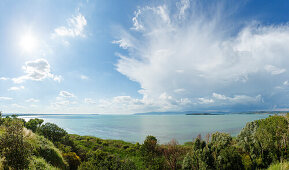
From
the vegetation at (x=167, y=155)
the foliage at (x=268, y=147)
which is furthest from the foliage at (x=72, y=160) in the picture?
the foliage at (x=268, y=147)

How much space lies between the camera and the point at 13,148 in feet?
20.0

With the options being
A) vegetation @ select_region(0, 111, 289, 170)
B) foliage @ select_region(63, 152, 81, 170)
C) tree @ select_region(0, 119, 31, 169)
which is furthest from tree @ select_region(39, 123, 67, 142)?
tree @ select_region(0, 119, 31, 169)

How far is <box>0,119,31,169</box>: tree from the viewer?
6.03m

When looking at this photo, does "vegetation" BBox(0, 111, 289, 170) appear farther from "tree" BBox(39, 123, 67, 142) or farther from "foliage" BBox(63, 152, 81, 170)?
"tree" BBox(39, 123, 67, 142)

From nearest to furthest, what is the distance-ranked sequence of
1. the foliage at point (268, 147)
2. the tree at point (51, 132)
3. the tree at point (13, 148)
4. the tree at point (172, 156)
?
the tree at point (13, 148), the foliage at point (268, 147), the tree at point (172, 156), the tree at point (51, 132)

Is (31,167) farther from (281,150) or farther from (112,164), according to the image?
(281,150)

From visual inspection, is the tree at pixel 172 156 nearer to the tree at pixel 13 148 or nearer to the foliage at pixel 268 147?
the foliage at pixel 268 147

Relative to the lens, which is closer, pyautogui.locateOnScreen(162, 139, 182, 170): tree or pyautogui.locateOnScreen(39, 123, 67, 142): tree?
pyautogui.locateOnScreen(162, 139, 182, 170): tree

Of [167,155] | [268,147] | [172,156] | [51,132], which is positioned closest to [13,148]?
[172,156]

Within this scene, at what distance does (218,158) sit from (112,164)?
8646 mm

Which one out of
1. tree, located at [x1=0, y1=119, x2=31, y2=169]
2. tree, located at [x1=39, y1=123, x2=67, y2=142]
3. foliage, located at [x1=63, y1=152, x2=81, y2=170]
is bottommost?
foliage, located at [x1=63, y1=152, x2=81, y2=170]

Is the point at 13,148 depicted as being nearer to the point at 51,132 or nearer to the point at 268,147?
the point at 268,147

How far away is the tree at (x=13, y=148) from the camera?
603 cm

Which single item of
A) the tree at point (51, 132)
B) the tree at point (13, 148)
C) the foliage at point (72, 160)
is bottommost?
the foliage at point (72, 160)
